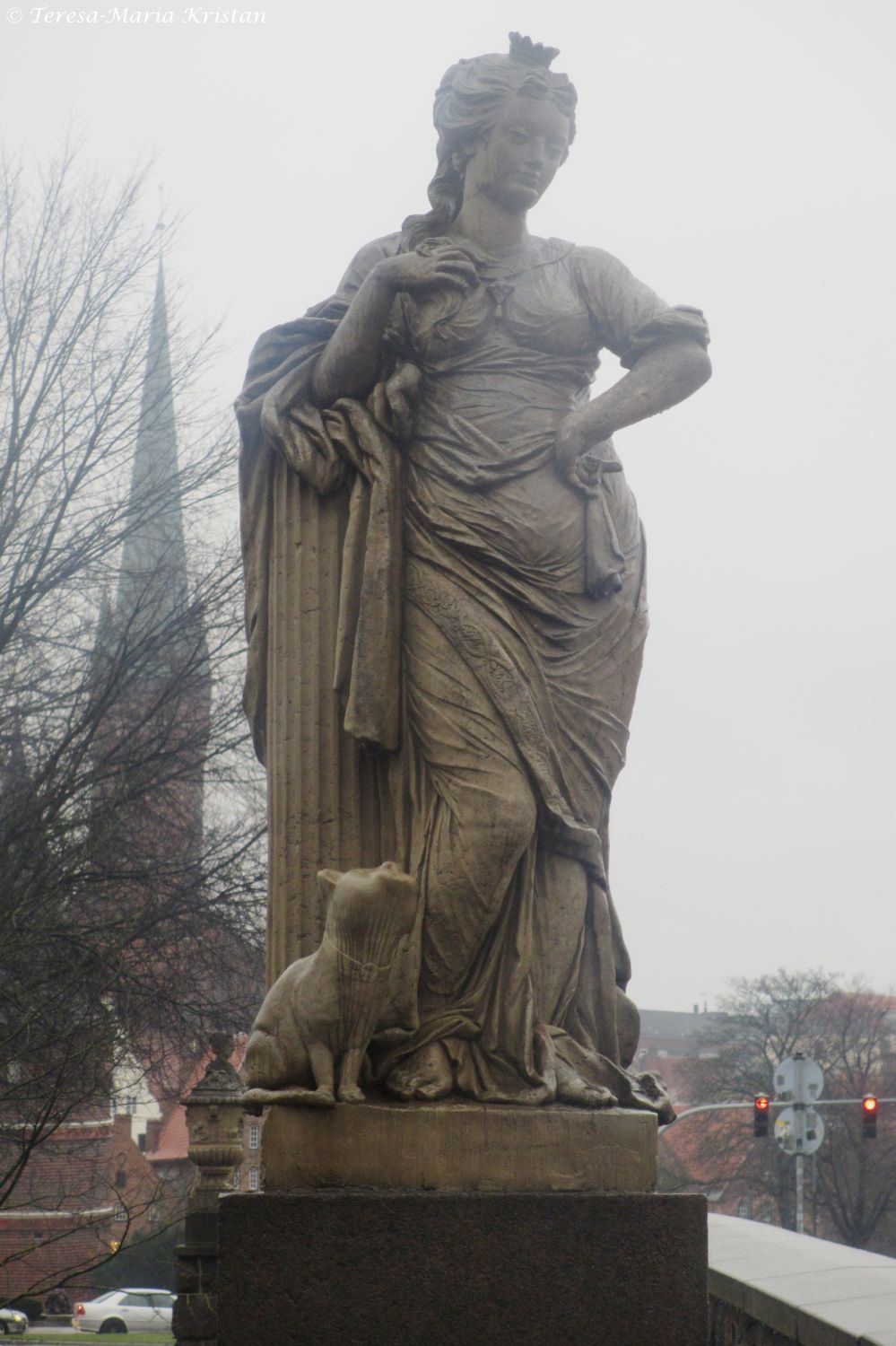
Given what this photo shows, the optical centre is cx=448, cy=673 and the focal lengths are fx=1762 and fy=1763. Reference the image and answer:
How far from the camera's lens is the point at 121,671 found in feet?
53.7

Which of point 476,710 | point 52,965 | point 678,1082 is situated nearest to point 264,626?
point 476,710

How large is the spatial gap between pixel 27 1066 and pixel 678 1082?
4145 centimetres

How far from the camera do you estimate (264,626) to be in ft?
16.0

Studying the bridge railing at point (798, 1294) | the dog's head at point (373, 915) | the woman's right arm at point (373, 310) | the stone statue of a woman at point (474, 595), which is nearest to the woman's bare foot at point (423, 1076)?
the stone statue of a woman at point (474, 595)

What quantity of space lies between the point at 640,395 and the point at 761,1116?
78.1ft

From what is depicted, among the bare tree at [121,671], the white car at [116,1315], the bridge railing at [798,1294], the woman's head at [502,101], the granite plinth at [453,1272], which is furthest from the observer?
the white car at [116,1315]

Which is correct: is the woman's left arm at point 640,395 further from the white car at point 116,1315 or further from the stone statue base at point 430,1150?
the white car at point 116,1315

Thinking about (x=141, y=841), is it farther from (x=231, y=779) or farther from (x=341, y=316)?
(x=341, y=316)

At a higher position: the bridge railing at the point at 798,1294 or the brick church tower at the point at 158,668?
the brick church tower at the point at 158,668

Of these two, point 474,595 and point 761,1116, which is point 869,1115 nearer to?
point 761,1116

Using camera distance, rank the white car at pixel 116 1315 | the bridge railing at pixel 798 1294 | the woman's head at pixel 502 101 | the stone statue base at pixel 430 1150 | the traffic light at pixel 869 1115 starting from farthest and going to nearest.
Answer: the white car at pixel 116 1315, the traffic light at pixel 869 1115, the woman's head at pixel 502 101, the bridge railing at pixel 798 1294, the stone statue base at pixel 430 1150

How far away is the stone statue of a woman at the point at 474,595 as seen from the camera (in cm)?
438

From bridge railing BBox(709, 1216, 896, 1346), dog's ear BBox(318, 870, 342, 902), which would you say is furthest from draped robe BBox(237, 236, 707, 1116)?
bridge railing BBox(709, 1216, 896, 1346)

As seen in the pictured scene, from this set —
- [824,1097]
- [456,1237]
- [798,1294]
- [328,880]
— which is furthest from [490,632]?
[824,1097]
